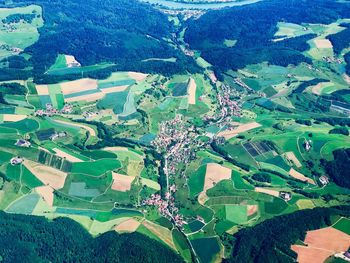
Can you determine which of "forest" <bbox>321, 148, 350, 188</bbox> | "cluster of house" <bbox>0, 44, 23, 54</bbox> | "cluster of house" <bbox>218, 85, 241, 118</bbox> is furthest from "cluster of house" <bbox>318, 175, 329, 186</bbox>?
"cluster of house" <bbox>0, 44, 23, 54</bbox>

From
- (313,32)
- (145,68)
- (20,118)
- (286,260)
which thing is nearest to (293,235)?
(286,260)

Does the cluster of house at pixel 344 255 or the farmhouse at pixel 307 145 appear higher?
the cluster of house at pixel 344 255

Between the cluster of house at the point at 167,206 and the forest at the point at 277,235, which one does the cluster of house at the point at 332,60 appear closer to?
the forest at the point at 277,235

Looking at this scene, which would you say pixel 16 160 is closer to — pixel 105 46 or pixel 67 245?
pixel 67 245

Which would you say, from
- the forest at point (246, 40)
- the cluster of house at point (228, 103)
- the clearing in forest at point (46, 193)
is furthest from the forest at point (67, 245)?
the forest at point (246, 40)

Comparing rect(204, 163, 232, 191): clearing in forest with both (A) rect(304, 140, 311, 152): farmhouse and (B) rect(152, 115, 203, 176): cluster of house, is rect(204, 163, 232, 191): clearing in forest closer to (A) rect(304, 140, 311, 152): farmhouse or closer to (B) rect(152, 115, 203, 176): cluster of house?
(B) rect(152, 115, 203, 176): cluster of house

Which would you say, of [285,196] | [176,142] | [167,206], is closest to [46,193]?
[167,206]
